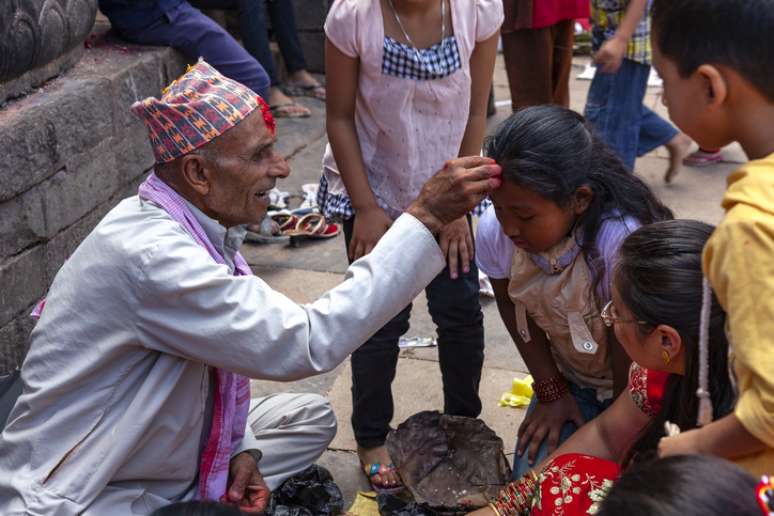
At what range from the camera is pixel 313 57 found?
285 inches

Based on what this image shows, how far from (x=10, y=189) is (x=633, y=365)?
219 cm

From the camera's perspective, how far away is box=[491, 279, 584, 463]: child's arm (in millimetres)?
2994

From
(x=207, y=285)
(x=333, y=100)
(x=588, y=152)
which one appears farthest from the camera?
(x=333, y=100)

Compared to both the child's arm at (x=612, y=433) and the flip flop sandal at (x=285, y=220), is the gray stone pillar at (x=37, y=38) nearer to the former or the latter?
the flip flop sandal at (x=285, y=220)

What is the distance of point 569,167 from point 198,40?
2814 millimetres

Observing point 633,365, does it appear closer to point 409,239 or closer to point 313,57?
point 409,239

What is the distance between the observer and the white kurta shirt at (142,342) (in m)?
2.37

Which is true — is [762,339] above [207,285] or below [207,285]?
above

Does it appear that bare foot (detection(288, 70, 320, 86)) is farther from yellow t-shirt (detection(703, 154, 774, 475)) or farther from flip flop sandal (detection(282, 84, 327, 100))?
yellow t-shirt (detection(703, 154, 774, 475))

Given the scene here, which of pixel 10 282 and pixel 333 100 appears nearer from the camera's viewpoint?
pixel 333 100

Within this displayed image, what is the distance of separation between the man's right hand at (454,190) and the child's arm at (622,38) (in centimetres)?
234

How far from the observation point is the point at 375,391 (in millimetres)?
3283

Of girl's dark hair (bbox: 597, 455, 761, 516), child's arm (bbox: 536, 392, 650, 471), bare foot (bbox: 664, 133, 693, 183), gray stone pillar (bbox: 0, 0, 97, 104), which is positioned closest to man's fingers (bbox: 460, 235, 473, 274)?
child's arm (bbox: 536, 392, 650, 471)

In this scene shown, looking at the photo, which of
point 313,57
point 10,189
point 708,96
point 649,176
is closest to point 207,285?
point 708,96
